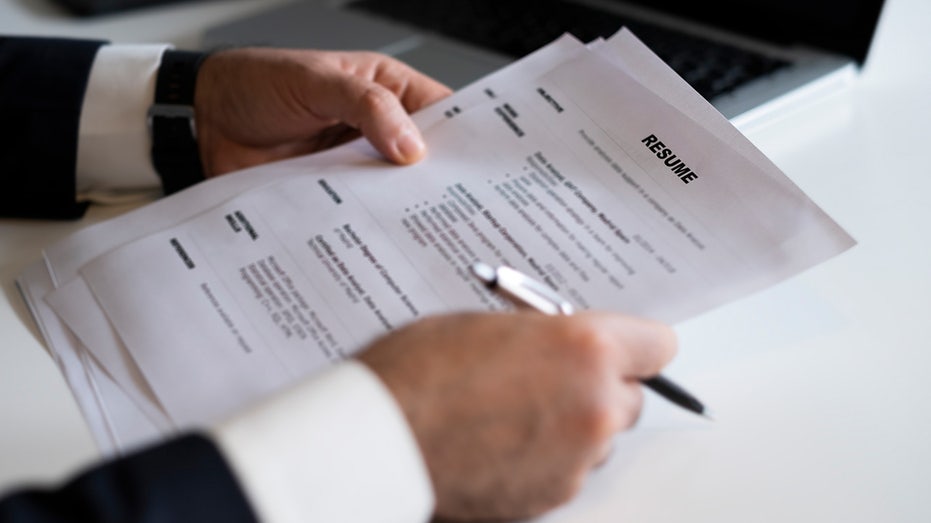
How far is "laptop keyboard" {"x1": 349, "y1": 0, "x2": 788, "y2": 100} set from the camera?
878 millimetres

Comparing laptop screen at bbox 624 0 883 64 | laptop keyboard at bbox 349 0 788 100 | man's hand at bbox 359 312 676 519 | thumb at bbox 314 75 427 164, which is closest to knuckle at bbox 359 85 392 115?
thumb at bbox 314 75 427 164

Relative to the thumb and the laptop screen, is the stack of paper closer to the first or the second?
the thumb

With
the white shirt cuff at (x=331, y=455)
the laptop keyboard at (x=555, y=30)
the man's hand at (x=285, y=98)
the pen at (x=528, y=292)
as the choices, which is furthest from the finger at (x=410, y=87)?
the white shirt cuff at (x=331, y=455)

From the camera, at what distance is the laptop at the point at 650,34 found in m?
0.88

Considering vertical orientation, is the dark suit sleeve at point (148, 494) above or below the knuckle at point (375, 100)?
below

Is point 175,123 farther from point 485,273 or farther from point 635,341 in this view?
point 635,341

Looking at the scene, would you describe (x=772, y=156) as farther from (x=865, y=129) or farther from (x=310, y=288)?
(x=310, y=288)

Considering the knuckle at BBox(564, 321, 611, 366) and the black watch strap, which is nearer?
the knuckle at BBox(564, 321, 611, 366)

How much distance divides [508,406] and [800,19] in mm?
663

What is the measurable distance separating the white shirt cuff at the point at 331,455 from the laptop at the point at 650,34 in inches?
17.0

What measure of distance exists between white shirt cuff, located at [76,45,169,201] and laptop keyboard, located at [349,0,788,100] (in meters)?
0.37

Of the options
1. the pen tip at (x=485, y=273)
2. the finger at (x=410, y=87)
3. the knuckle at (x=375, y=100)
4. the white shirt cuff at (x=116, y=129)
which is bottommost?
the white shirt cuff at (x=116, y=129)

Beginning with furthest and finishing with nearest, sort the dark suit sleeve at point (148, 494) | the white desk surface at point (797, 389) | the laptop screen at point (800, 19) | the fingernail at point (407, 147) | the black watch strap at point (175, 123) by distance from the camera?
the laptop screen at point (800, 19)
the black watch strap at point (175, 123)
the fingernail at point (407, 147)
the white desk surface at point (797, 389)
the dark suit sleeve at point (148, 494)

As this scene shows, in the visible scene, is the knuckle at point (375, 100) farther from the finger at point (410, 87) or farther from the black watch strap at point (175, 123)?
the black watch strap at point (175, 123)
